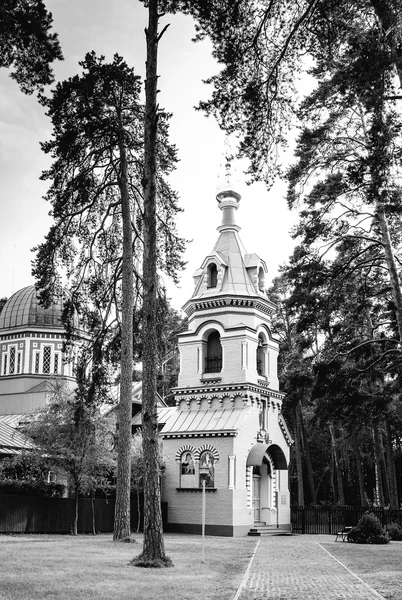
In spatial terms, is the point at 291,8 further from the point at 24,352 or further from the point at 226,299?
the point at 24,352

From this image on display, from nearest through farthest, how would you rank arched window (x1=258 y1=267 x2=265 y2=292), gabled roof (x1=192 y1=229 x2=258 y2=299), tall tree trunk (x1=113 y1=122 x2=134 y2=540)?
tall tree trunk (x1=113 y1=122 x2=134 y2=540), gabled roof (x1=192 y1=229 x2=258 y2=299), arched window (x1=258 y1=267 x2=265 y2=292)

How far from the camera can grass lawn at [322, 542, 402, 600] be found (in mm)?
12201


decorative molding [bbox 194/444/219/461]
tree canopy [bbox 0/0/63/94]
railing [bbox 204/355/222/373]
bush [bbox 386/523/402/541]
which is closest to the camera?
tree canopy [bbox 0/0/63/94]

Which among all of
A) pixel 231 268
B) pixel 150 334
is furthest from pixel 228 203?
pixel 150 334

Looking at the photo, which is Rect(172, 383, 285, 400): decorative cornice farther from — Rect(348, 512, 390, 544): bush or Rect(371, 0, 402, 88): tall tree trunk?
Rect(371, 0, 402, 88): tall tree trunk

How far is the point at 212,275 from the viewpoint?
3612 cm

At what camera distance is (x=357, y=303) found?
2508cm

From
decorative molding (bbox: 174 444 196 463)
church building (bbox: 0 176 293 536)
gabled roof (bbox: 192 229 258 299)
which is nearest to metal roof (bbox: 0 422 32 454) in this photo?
church building (bbox: 0 176 293 536)

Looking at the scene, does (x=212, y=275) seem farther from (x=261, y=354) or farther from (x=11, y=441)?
(x=11, y=441)

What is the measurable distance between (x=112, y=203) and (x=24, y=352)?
66.7 feet

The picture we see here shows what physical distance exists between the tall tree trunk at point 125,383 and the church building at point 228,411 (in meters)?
10.7

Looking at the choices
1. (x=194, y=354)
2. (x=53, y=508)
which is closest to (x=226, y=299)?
(x=194, y=354)

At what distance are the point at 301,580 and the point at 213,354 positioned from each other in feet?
71.0

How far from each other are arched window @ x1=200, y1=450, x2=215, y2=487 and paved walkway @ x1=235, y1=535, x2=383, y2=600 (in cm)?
1169
